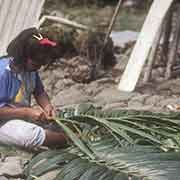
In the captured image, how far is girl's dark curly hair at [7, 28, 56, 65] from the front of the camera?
420 centimetres

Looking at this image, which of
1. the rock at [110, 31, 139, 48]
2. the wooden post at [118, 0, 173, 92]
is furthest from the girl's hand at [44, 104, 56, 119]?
the rock at [110, 31, 139, 48]

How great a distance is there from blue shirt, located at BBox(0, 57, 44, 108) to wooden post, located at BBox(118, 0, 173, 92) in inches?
85.7

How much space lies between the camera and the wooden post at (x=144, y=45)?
6648 millimetres

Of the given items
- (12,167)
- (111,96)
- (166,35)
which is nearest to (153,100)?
(111,96)

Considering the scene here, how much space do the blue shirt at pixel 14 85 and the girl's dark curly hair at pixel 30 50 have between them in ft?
0.27

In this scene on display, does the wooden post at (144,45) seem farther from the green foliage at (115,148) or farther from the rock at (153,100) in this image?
the green foliage at (115,148)

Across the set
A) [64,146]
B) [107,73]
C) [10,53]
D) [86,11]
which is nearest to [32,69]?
[10,53]

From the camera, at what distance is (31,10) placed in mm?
7141

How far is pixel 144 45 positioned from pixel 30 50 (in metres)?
2.62

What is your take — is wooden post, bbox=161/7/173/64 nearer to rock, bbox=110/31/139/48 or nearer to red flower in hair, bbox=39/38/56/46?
rock, bbox=110/31/139/48

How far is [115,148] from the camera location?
3.97 meters

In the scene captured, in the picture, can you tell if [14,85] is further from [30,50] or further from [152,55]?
[152,55]

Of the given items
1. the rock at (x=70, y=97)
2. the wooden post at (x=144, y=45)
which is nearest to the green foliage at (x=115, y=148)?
the rock at (x=70, y=97)

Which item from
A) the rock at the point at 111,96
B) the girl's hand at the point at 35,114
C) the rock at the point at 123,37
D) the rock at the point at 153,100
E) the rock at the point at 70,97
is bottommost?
the rock at the point at 153,100
